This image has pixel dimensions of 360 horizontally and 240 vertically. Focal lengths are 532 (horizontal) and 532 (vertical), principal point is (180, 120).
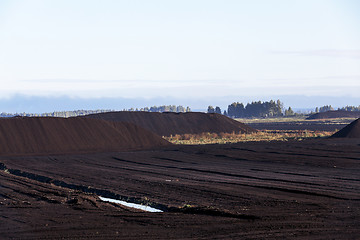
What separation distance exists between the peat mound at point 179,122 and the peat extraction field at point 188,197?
41805 mm

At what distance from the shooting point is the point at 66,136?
49.2 m

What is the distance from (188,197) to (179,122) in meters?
62.3

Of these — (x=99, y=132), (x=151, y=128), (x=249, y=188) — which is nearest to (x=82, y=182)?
(x=249, y=188)

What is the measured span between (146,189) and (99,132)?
3044cm

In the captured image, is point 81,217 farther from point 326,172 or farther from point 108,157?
point 108,157

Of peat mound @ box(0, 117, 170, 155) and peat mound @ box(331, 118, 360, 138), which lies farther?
peat mound @ box(331, 118, 360, 138)

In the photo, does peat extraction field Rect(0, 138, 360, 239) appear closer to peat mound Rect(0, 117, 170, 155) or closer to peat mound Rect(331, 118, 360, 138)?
peat mound Rect(0, 117, 170, 155)

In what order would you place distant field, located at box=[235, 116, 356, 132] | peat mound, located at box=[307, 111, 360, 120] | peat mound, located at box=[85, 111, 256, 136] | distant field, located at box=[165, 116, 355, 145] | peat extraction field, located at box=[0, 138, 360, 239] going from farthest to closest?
peat mound, located at box=[307, 111, 360, 120] → distant field, located at box=[235, 116, 356, 132] → peat mound, located at box=[85, 111, 256, 136] → distant field, located at box=[165, 116, 355, 145] → peat extraction field, located at box=[0, 138, 360, 239]

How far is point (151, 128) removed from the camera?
258 ft

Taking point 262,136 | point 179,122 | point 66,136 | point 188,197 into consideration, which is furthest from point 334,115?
point 188,197

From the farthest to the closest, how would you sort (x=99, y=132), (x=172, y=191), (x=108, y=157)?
1. (x=99, y=132)
2. (x=108, y=157)
3. (x=172, y=191)

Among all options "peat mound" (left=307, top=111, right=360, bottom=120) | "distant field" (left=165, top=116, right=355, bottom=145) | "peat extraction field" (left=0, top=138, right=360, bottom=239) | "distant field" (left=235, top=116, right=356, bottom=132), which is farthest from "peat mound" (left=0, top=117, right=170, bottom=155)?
"peat mound" (left=307, top=111, right=360, bottom=120)

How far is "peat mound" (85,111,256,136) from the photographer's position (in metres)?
79.6

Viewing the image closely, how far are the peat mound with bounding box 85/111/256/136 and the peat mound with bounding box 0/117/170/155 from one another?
23.0 meters
